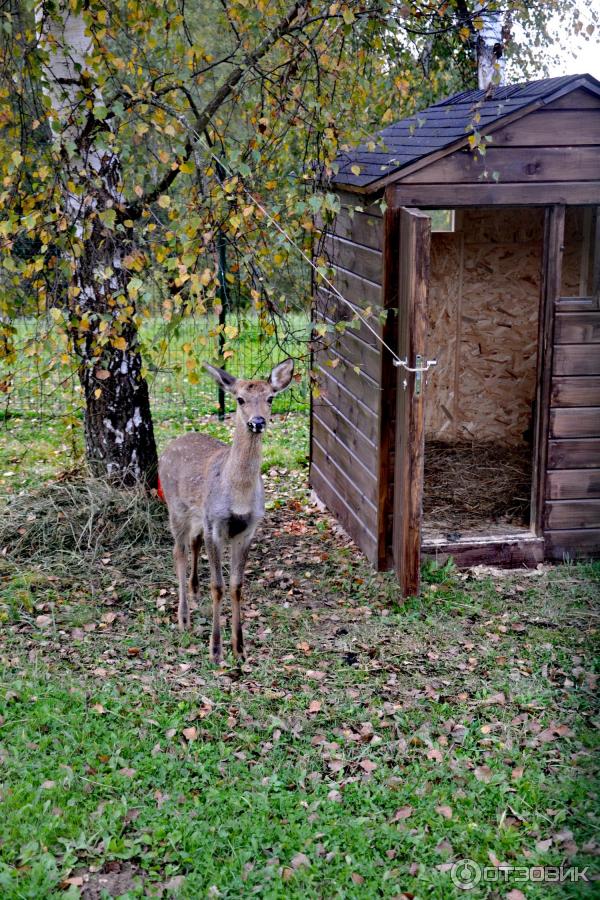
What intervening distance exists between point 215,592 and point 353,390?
2373 mm

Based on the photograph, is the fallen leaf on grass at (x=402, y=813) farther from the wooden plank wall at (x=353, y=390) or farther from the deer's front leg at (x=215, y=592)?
the wooden plank wall at (x=353, y=390)

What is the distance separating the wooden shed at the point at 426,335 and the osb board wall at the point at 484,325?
1.05 meters

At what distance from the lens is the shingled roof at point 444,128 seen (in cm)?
632

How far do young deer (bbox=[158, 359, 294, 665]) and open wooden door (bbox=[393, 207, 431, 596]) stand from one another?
38.7 inches

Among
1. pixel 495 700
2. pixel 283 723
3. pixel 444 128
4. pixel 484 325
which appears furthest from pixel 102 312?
pixel 484 325

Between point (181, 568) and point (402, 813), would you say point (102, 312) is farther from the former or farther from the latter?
point (402, 813)

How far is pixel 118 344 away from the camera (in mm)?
5508

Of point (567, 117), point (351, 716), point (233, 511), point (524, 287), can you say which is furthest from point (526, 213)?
point (351, 716)

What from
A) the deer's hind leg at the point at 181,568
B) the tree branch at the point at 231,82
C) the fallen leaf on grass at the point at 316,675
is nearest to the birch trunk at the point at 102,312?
the tree branch at the point at 231,82

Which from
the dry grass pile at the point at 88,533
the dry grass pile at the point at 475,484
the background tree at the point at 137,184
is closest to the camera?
the background tree at the point at 137,184

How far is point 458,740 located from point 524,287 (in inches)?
232

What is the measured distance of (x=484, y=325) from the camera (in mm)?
9672

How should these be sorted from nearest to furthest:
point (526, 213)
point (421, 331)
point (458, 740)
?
1. point (458, 740)
2. point (421, 331)
3. point (526, 213)

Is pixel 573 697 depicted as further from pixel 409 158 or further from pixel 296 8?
pixel 296 8
